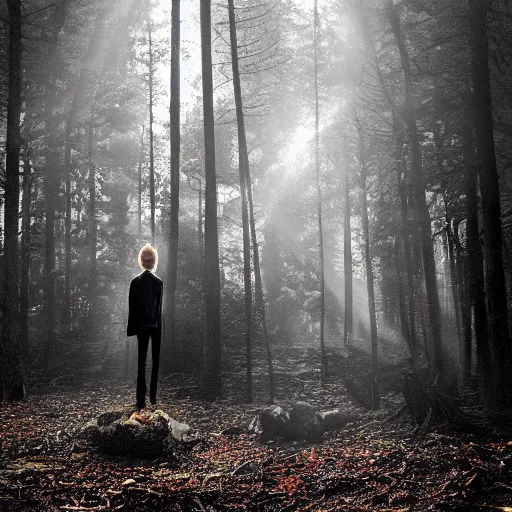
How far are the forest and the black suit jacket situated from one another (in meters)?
0.46

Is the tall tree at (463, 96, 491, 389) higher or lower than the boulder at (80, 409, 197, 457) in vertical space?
higher

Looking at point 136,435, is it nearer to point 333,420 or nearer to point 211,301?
point 333,420

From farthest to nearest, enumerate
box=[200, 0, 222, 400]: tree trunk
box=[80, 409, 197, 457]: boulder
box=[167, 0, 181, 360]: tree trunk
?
box=[167, 0, 181, 360]: tree trunk, box=[200, 0, 222, 400]: tree trunk, box=[80, 409, 197, 457]: boulder

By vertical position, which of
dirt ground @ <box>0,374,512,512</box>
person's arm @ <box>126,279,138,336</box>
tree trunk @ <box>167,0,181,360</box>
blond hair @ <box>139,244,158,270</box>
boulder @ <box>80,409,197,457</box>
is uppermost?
tree trunk @ <box>167,0,181,360</box>

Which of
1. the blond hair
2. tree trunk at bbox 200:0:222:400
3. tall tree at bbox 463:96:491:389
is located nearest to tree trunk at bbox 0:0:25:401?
tree trunk at bbox 200:0:222:400

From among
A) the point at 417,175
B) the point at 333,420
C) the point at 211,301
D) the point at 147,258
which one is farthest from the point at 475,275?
the point at 147,258

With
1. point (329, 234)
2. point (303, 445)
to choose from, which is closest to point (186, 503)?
point (303, 445)

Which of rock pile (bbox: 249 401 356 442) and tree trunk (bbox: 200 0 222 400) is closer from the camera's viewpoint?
rock pile (bbox: 249 401 356 442)

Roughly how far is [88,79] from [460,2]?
1481cm

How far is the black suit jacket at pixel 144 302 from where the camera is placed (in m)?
5.67

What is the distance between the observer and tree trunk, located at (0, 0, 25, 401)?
9531mm

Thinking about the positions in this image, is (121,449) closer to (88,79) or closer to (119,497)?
(119,497)

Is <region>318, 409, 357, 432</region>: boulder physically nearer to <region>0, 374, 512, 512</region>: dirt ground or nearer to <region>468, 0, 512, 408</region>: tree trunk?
<region>0, 374, 512, 512</region>: dirt ground

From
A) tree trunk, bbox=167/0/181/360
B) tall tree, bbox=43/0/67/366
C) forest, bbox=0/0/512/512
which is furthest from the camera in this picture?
tall tree, bbox=43/0/67/366
